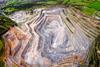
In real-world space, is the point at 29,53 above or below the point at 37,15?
below

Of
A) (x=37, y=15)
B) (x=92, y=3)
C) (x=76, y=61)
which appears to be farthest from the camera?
(x=92, y=3)

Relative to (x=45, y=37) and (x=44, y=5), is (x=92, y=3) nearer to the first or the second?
(x=44, y=5)

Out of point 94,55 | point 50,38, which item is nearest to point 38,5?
point 50,38

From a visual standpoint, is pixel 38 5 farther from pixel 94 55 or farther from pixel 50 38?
pixel 94 55

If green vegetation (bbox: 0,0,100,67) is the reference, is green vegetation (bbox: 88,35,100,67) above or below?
below

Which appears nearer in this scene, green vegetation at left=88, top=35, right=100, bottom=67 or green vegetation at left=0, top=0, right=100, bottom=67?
green vegetation at left=88, top=35, right=100, bottom=67

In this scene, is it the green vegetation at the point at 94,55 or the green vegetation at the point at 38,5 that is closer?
the green vegetation at the point at 94,55

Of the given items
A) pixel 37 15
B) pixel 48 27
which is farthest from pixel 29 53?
pixel 37 15

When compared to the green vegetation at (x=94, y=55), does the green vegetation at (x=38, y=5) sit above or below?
above
